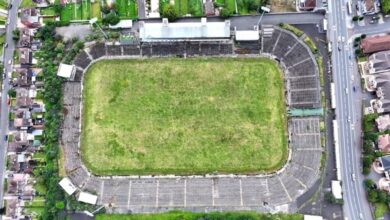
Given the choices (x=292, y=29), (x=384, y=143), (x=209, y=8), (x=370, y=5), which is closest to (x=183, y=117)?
(x=209, y=8)

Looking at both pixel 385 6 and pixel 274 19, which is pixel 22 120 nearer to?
pixel 274 19

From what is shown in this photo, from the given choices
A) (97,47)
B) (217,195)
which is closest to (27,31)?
(97,47)

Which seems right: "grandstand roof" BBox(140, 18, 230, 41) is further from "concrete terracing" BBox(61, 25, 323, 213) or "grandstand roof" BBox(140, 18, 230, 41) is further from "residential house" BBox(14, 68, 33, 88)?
"residential house" BBox(14, 68, 33, 88)

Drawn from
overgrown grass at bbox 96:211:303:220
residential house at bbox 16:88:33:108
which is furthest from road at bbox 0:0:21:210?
overgrown grass at bbox 96:211:303:220

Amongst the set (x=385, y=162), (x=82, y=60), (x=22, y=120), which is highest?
(x=82, y=60)

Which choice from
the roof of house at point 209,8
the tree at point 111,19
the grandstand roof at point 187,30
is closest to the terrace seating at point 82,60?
the tree at point 111,19

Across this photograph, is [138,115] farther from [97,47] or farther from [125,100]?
[97,47]

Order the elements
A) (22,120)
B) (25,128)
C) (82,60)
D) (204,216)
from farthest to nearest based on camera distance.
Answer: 1. (82,60)
2. (25,128)
3. (22,120)
4. (204,216)
